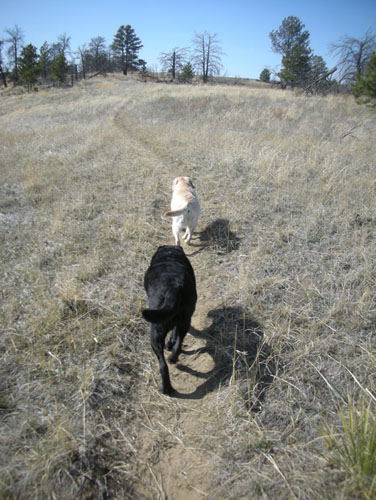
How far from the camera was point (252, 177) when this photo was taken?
6.66 m

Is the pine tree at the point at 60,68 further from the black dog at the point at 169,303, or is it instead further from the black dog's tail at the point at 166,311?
the black dog's tail at the point at 166,311

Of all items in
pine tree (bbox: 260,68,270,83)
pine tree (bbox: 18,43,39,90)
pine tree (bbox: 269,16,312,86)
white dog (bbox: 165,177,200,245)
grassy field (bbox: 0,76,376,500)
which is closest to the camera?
grassy field (bbox: 0,76,376,500)

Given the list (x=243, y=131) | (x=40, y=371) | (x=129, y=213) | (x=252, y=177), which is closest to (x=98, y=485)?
(x=40, y=371)

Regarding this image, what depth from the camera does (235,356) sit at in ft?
8.89

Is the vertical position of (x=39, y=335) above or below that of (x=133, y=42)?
below

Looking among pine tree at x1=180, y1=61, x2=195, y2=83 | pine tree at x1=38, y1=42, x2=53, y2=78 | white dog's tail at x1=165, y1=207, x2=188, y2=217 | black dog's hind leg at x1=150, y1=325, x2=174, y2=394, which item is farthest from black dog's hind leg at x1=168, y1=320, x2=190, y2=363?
pine tree at x1=38, y1=42, x2=53, y2=78

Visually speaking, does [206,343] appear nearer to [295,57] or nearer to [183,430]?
[183,430]

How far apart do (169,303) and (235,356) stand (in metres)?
0.96

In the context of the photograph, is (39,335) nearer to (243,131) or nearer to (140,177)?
(140,177)

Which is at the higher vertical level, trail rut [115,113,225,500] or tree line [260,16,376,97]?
tree line [260,16,376,97]

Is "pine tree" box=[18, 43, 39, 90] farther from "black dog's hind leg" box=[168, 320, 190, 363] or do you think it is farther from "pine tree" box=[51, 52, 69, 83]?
"black dog's hind leg" box=[168, 320, 190, 363]

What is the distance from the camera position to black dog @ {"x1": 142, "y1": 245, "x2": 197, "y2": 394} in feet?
7.50

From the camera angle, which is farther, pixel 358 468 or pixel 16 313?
pixel 16 313

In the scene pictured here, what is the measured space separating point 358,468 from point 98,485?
1.55m
